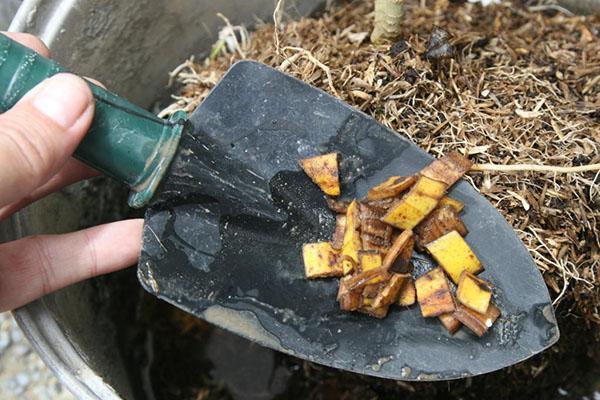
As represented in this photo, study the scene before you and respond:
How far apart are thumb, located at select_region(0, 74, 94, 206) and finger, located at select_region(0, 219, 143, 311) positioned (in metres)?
0.23

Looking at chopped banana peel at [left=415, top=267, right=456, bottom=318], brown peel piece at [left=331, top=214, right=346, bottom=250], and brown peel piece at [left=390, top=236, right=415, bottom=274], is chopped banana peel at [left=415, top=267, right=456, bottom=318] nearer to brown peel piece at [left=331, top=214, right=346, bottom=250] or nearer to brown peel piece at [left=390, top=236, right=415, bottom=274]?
brown peel piece at [left=390, top=236, right=415, bottom=274]

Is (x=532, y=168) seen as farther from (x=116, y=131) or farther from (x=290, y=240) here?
(x=116, y=131)

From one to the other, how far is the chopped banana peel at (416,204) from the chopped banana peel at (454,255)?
55 mm

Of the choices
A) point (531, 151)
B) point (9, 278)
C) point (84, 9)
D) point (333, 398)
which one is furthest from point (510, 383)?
point (84, 9)

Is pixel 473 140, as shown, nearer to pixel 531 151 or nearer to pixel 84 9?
pixel 531 151

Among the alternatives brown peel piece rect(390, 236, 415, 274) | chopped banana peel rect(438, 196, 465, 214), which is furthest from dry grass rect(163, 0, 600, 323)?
brown peel piece rect(390, 236, 415, 274)

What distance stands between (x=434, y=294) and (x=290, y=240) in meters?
0.27

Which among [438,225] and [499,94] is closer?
[438,225]

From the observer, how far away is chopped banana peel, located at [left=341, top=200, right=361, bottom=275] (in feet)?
3.61

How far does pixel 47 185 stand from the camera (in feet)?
4.10

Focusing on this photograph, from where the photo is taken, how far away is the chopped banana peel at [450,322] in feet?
3.54

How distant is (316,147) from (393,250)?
10.2 inches

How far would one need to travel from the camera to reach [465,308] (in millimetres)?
1068

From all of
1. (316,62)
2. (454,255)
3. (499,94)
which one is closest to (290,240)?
(454,255)
